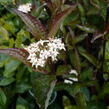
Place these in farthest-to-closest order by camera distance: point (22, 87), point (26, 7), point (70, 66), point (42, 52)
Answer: point (26, 7) < point (22, 87) < point (70, 66) < point (42, 52)

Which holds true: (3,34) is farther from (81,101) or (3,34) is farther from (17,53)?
(81,101)

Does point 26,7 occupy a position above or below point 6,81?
above

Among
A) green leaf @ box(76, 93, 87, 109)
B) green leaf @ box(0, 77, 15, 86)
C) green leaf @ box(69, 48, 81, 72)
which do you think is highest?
green leaf @ box(69, 48, 81, 72)

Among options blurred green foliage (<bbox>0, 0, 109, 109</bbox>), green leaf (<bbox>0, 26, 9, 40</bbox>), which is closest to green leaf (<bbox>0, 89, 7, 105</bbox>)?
blurred green foliage (<bbox>0, 0, 109, 109</bbox>)

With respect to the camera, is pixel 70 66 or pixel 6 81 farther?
pixel 6 81

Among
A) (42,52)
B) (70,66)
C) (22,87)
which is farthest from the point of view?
(22,87)

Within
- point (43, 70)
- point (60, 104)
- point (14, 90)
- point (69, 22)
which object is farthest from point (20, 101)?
point (69, 22)

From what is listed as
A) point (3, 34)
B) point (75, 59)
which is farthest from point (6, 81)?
point (75, 59)

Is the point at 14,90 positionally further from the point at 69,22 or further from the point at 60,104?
the point at 69,22

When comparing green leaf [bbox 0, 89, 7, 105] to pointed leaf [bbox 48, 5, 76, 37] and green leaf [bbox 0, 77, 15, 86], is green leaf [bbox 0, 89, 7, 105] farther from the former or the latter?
pointed leaf [bbox 48, 5, 76, 37]
